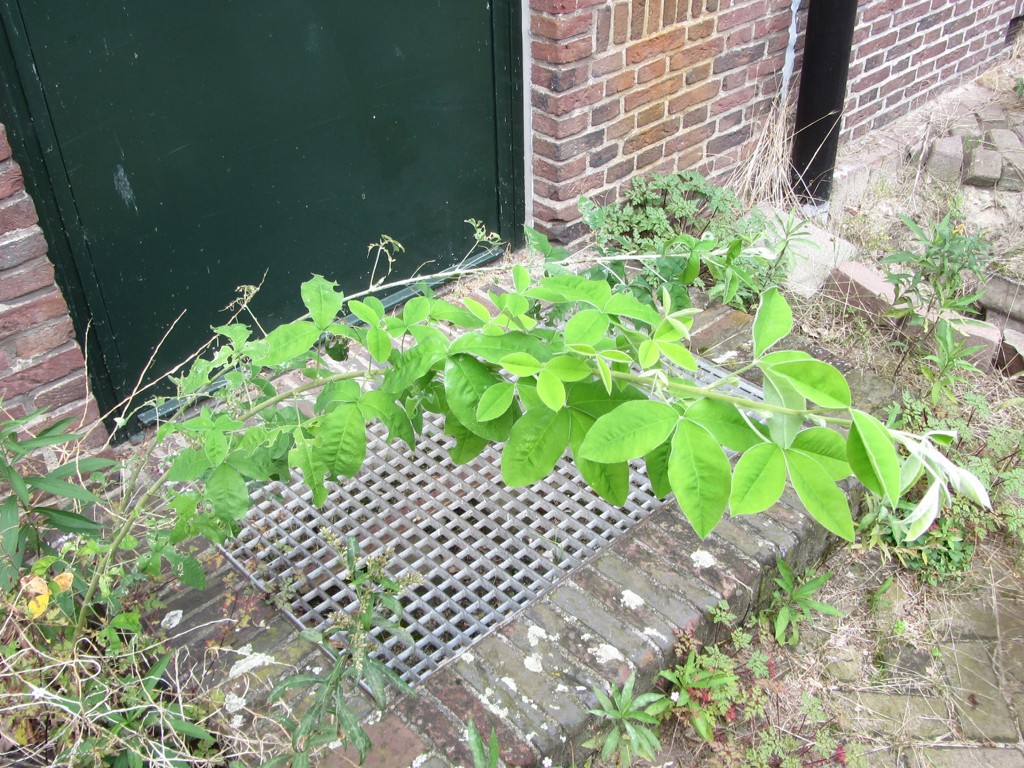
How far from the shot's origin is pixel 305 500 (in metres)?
2.50

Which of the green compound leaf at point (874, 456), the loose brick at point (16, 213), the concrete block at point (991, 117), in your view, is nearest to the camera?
the green compound leaf at point (874, 456)

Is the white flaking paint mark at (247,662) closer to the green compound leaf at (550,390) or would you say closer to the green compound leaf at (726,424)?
the green compound leaf at (550,390)

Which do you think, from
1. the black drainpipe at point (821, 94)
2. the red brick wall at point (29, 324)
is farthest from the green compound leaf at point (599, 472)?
the black drainpipe at point (821, 94)

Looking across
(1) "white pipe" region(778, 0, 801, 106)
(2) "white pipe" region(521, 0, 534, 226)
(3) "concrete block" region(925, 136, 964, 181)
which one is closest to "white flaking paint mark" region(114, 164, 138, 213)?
(2) "white pipe" region(521, 0, 534, 226)

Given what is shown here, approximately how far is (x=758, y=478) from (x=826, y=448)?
105mm

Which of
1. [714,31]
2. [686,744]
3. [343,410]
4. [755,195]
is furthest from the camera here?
[755,195]

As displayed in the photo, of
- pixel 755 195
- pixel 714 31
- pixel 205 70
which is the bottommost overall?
pixel 755 195

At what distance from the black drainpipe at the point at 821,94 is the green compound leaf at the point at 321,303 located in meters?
3.08

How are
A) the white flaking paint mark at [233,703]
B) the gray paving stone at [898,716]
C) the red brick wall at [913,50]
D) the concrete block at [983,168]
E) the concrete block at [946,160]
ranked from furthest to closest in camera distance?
the concrete block at [946,160] → the concrete block at [983,168] → the red brick wall at [913,50] → the gray paving stone at [898,716] → the white flaking paint mark at [233,703]

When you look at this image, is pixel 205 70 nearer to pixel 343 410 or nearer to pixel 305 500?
pixel 305 500

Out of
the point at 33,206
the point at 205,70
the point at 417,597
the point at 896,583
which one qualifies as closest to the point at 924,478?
the point at 896,583

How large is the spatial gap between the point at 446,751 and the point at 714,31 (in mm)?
3052

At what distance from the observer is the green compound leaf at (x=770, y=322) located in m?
1.27

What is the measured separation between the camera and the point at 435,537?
2400mm
